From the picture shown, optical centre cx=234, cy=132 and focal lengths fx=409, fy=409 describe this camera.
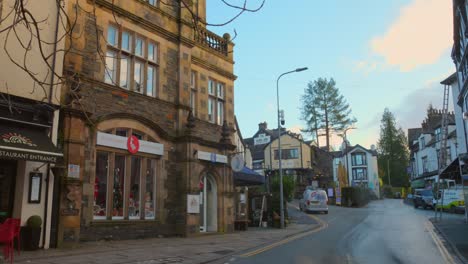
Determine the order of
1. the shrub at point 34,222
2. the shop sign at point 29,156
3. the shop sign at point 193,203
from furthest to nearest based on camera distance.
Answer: the shop sign at point 193,203 < the shrub at point 34,222 < the shop sign at point 29,156

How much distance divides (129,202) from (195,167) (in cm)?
341

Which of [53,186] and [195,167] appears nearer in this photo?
[53,186]

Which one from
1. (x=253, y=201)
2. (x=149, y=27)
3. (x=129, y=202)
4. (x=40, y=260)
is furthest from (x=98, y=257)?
(x=253, y=201)

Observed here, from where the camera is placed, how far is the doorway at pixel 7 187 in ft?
38.0

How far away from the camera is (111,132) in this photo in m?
15.0

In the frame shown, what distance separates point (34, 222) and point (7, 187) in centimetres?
132

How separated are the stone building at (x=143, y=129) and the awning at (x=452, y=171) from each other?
40.8ft

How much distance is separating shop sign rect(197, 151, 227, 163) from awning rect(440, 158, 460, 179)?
495 inches

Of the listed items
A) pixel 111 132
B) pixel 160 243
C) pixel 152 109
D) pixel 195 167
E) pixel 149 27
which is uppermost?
Result: pixel 149 27

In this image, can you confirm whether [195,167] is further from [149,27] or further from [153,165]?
[149,27]

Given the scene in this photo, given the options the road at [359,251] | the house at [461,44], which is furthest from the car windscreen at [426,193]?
the road at [359,251]

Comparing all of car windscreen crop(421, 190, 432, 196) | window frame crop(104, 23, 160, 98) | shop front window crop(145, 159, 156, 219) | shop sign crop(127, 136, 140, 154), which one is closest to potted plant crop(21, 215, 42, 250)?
shop sign crop(127, 136, 140, 154)

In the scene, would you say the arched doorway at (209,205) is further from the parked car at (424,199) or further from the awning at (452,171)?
the parked car at (424,199)

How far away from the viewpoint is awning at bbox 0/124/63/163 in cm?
1050
